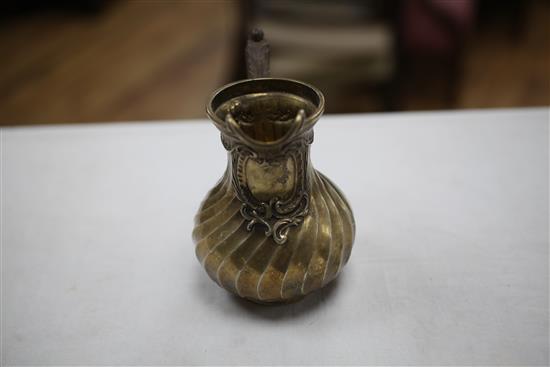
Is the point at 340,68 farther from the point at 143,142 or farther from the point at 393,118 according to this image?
the point at 143,142

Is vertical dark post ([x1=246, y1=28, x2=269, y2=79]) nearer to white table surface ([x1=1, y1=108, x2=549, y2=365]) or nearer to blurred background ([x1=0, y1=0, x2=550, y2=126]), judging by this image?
white table surface ([x1=1, y1=108, x2=549, y2=365])

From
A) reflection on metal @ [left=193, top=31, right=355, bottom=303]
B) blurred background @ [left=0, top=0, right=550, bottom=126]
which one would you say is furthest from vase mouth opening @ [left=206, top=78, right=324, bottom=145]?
blurred background @ [left=0, top=0, right=550, bottom=126]

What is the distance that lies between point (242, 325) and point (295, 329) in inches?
2.5

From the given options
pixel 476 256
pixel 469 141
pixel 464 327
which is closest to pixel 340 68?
pixel 469 141

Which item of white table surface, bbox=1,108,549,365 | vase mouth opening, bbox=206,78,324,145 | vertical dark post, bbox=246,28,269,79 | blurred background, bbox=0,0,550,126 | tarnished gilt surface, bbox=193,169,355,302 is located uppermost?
vertical dark post, bbox=246,28,269,79

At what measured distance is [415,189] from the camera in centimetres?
91

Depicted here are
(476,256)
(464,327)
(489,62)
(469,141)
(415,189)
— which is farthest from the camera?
(489,62)

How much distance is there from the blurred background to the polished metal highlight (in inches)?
41.3

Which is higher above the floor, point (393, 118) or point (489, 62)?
point (393, 118)

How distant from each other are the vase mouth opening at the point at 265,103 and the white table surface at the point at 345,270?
0.70 feet

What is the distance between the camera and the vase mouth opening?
637 mm

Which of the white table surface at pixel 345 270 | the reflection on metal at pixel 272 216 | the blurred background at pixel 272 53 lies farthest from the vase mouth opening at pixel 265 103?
the blurred background at pixel 272 53

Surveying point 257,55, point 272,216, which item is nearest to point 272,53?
point 257,55

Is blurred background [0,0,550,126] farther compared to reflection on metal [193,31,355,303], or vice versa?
blurred background [0,0,550,126]
